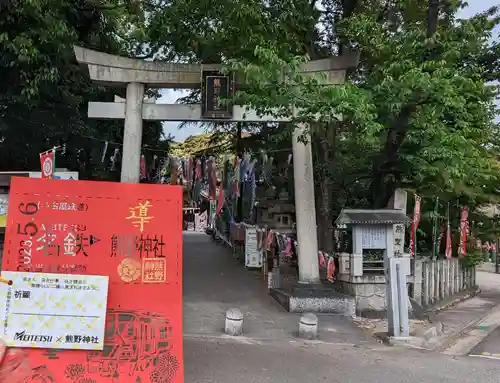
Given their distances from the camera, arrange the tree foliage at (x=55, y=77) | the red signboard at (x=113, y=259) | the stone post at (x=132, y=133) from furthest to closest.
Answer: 1. the stone post at (x=132, y=133)
2. the tree foliage at (x=55, y=77)
3. the red signboard at (x=113, y=259)

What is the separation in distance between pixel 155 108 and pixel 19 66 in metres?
2.97

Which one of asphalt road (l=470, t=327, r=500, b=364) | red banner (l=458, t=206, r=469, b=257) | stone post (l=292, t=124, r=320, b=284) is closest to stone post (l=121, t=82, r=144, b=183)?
stone post (l=292, t=124, r=320, b=284)

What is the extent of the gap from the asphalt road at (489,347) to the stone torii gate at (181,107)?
12.0 feet

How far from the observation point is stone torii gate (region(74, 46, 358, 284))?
418 inches

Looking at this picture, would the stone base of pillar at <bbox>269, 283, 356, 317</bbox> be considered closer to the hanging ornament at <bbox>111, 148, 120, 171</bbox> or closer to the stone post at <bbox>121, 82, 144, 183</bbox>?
the stone post at <bbox>121, 82, 144, 183</bbox>

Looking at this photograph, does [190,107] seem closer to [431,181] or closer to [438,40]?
[438,40]

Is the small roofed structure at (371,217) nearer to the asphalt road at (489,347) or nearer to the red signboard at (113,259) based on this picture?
the asphalt road at (489,347)

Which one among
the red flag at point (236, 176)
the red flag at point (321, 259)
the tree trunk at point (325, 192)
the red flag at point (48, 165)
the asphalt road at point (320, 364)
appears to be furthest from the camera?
the red flag at point (236, 176)

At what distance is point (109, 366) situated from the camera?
402 centimetres

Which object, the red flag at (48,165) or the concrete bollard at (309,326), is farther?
the red flag at (48,165)

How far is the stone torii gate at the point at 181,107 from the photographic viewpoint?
10609mm

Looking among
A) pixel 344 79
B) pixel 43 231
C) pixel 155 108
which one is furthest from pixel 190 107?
pixel 43 231

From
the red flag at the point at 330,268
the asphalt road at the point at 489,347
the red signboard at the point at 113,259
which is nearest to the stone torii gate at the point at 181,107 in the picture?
the red flag at the point at 330,268

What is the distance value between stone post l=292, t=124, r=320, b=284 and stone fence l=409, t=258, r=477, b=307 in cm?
327
